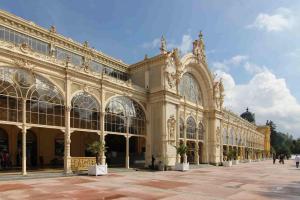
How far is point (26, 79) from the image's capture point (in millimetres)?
23109

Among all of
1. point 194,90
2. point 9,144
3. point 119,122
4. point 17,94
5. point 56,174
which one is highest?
point 194,90

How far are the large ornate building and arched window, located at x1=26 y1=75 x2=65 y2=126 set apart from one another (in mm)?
84

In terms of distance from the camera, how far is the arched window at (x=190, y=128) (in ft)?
144

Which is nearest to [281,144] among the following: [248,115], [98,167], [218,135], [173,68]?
[248,115]

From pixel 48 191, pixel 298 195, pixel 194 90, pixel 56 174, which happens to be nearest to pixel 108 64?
pixel 194 90

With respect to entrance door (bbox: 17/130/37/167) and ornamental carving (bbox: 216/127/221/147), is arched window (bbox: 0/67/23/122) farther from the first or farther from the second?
ornamental carving (bbox: 216/127/221/147)

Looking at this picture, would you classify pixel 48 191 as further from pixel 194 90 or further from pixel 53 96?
pixel 194 90

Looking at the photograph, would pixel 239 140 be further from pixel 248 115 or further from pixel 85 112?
pixel 248 115

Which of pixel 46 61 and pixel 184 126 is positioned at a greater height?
pixel 46 61

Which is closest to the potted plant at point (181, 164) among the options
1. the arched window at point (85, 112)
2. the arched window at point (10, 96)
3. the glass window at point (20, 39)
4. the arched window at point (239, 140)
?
the arched window at point (85, 112)

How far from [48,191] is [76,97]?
42.6 feet

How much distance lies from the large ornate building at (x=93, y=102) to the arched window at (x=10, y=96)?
0.07 m

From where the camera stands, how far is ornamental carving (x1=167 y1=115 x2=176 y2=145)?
36050 mm

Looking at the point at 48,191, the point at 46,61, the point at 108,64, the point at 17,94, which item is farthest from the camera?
the point at 108,64
